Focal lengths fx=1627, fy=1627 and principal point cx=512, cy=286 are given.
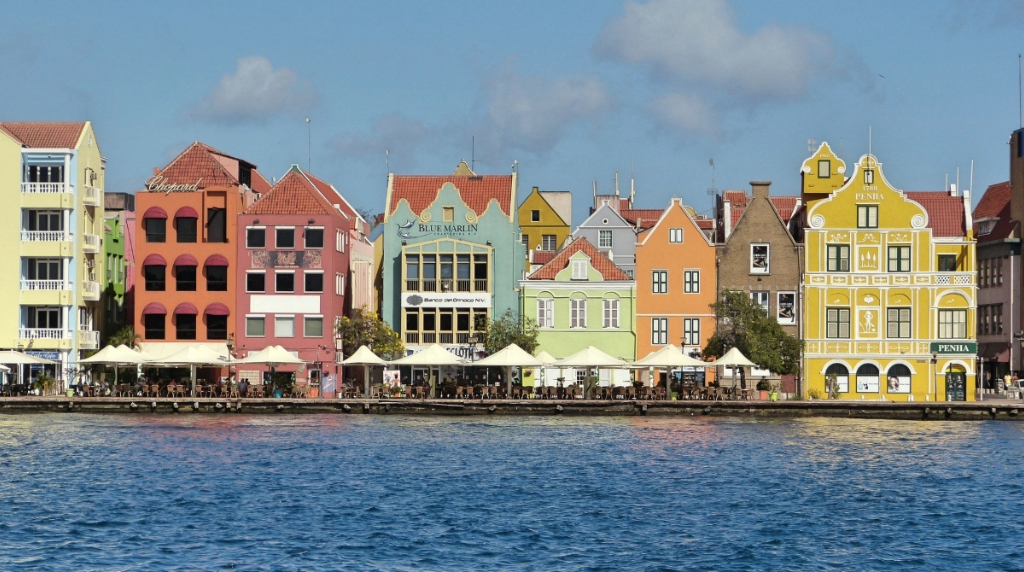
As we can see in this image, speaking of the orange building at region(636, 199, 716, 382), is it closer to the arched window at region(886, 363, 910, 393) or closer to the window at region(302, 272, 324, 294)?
the arched window at region(886, 363, 910, 393)

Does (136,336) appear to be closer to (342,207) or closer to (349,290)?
(349,290)

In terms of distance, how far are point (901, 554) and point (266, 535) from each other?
1764 centimetres

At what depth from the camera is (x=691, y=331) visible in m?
106

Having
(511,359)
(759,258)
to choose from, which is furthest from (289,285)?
(759,258)

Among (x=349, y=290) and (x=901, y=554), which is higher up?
(x=349, y=290)

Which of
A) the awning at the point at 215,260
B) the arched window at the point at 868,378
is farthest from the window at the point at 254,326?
the arched window at the point at 868,378

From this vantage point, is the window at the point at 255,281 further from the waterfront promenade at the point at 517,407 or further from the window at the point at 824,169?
the window at the point at 824,169

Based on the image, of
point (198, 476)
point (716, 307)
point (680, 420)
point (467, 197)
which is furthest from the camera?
point (467, 197)

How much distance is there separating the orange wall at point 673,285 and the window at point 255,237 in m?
24.3

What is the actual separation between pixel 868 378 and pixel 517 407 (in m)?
25.5

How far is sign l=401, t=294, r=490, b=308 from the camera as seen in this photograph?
105438 millimetres

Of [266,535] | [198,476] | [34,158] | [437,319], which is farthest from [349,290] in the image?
[266,535]

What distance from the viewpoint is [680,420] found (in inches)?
3484

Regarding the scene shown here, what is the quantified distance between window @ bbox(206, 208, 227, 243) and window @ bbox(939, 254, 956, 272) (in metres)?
46.2
